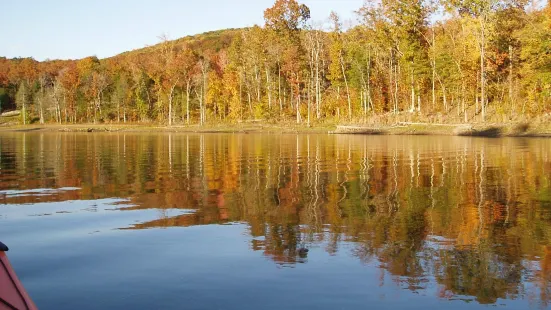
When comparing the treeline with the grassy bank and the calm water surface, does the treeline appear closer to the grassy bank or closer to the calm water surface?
the grassy bank

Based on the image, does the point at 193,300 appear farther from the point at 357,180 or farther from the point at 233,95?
the point at 233,95

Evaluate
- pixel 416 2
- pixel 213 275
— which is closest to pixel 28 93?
pixel 416 2

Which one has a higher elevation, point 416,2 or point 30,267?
point 416,2

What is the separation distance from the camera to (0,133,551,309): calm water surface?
23.5ft

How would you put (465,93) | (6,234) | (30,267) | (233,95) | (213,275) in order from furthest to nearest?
(233,95), (465,93), (6,234), (30,267), (213,275)

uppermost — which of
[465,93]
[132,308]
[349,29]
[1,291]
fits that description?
[349,29]

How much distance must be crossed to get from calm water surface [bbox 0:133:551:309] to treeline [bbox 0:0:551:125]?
4073 centimetres

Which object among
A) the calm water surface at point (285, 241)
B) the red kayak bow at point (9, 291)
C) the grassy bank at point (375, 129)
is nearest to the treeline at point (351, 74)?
the grassy bank at point (375, 129)

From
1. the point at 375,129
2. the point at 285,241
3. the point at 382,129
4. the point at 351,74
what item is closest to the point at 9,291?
the point at 285,241

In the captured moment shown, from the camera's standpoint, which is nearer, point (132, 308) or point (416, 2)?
point (132, 308)

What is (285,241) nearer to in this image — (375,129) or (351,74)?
(375,129)

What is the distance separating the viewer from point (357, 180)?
18.8 m

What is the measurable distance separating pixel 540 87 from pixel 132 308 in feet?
182

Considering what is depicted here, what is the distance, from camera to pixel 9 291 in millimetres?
3615
